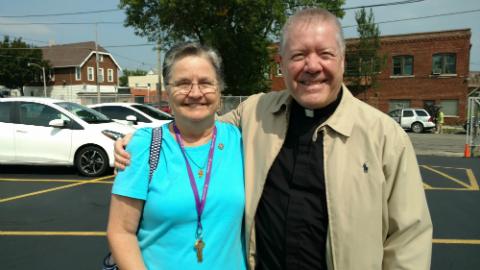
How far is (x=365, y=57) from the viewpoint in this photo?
29.5m

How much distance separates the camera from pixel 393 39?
32.2 meters

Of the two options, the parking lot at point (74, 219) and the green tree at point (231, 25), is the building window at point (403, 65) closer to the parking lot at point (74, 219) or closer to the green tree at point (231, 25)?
the green tree at point (231, 25)

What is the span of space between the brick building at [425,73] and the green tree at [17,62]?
33.8 m

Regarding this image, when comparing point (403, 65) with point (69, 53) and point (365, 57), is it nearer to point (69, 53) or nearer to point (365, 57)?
point (365, 57)

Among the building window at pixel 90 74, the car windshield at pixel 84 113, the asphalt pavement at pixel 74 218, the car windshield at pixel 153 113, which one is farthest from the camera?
the building window at pixel 90 74

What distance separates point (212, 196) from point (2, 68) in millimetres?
54527

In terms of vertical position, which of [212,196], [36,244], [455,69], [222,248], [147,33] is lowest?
[36,244]

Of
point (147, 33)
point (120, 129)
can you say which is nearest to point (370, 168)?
point (120, 129)

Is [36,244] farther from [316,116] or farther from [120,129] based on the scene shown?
[120,129]

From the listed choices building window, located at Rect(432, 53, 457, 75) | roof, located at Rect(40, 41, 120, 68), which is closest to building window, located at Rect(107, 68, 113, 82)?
roof, located at Rect(40, 41, 120, 68)

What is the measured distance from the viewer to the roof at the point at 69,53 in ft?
169

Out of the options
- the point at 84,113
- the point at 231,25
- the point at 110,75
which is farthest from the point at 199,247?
the point at 110,75

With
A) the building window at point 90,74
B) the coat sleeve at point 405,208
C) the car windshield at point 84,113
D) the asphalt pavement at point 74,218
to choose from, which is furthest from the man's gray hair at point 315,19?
the building window at point 90,74

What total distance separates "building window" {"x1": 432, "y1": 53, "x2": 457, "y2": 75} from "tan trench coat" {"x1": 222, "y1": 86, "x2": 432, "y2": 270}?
3285 centimetres
